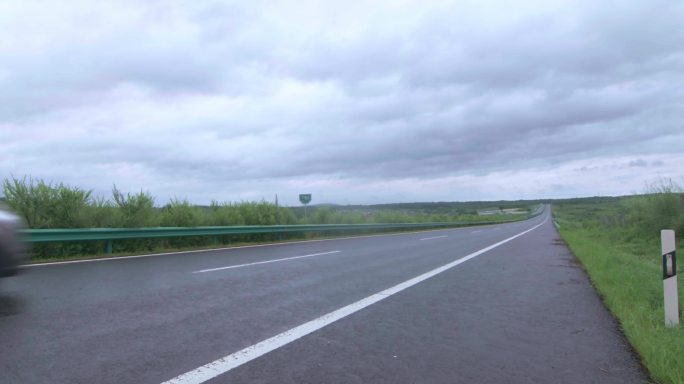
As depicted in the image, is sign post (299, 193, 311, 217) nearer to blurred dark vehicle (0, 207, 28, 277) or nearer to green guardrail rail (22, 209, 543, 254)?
green guardrail rail (22, 209, 543, 254)

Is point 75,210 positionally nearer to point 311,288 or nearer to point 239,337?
point 311,288

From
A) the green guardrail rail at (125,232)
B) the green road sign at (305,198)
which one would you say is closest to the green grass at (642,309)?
the green guardrail rail at (125,232)

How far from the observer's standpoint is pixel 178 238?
1752cm

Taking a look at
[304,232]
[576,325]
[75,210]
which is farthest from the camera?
[304,232]

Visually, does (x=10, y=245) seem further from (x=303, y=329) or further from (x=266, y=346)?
(x=303, y=329)

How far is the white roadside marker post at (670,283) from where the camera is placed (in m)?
5.80

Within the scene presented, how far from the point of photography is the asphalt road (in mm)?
4258

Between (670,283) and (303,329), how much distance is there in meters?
4.26

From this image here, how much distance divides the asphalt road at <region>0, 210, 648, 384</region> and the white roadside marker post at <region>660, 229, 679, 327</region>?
24.9 inches

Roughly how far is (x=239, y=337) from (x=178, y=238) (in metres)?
13.1

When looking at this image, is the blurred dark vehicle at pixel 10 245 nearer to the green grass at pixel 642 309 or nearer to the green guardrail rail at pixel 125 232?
the green guardrail rail at pixel 125 232

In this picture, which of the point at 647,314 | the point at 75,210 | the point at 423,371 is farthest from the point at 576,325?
the point at 75,210

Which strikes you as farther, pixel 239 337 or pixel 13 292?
pixel 13 292

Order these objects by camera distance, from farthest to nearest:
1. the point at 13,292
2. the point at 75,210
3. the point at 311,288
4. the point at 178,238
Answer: the point at 178,238, the point at 75,210, the point at 311,288, the point at 13,292
